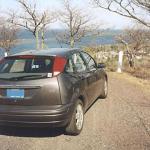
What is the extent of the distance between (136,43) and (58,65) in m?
17.9

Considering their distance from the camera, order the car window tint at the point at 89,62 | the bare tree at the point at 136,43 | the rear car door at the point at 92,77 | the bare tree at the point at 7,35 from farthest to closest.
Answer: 1. the bare tree at the point at 7,35
2. the bare tree at the point at 136,43
3. the car window tint at the point at 89,62
4. the rear car door at the point at 92,77

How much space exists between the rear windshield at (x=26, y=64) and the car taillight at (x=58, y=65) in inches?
3.6

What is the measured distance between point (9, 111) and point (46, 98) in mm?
721

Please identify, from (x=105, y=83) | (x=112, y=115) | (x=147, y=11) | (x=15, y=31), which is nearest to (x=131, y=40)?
(x=147, y=11)

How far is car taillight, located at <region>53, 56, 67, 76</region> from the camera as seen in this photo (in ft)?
21.4

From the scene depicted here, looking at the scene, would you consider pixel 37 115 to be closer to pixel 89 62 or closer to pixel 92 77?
pixel 92 77

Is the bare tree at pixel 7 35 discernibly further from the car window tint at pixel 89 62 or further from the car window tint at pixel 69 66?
the car window tint at pixel 69 66

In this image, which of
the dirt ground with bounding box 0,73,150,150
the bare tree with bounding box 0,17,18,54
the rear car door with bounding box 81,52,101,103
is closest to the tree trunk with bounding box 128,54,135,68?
the dirt ground with bounding box 0,73,150,150

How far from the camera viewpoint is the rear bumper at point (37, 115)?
6.32 metres

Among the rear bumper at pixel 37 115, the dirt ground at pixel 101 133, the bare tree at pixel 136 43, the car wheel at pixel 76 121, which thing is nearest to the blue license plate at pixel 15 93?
the rear bumper at pixel 37 115

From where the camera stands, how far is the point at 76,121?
6.97 metres

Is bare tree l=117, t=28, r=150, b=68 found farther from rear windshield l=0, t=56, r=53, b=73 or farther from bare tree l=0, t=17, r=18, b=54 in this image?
rear windshield l=0, t=56, r=53, b=73

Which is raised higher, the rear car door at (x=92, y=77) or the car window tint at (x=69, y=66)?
the car window tint at (x=69, y=66)

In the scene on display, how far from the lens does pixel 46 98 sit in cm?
636
